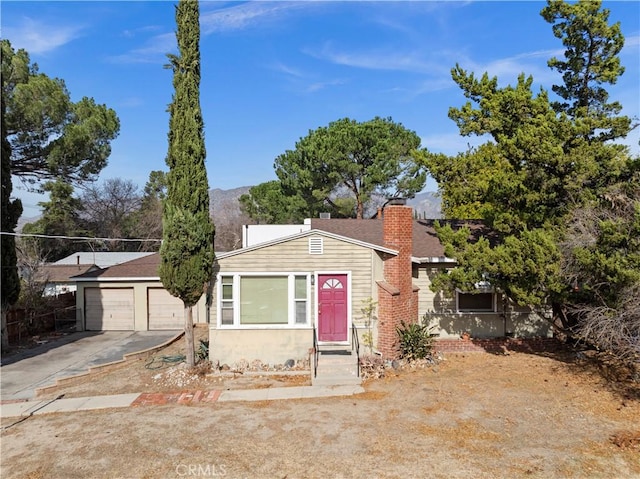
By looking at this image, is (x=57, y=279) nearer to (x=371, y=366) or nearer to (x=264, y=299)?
(x=264, y=299)

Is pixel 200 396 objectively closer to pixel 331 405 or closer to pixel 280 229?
pixel 331 405

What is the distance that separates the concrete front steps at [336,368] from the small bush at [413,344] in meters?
1.47

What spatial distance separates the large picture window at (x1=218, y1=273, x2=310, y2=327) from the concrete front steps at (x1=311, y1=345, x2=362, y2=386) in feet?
3.80

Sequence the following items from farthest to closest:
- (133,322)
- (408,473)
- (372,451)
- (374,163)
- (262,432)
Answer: (374,163) → (133,322) → (262,432) → (372,451) → (408,473)

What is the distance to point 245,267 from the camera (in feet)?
41.5

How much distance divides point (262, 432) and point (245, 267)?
5.39m

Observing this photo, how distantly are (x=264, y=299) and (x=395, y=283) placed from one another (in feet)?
12.7

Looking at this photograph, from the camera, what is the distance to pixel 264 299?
41.5ft

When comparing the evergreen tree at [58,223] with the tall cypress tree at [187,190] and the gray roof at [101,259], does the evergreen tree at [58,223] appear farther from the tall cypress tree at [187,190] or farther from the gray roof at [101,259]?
the tall cypress tree at [187,190]

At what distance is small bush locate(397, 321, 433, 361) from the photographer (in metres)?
12.3

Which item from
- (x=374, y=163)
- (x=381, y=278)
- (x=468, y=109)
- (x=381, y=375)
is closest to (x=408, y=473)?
(x=381, y=375)

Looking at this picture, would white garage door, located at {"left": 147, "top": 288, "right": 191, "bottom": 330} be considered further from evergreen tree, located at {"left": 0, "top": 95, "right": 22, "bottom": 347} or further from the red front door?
the red front door

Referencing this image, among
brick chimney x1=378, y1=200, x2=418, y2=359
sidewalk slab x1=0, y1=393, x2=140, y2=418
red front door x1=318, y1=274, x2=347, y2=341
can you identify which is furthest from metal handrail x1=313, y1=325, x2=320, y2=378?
sidewalk slab x1=0, y1=393, x2=140, y2=418

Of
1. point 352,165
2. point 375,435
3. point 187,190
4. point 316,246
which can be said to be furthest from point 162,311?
point 352,165
